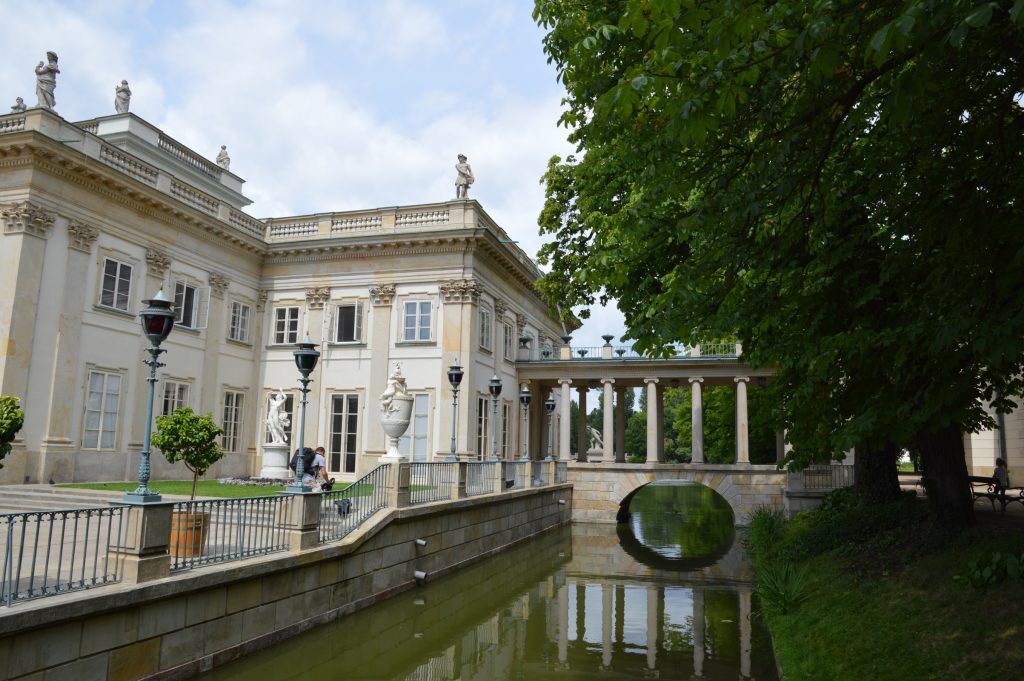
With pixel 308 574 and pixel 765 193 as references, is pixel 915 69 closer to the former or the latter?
pixel 765 193

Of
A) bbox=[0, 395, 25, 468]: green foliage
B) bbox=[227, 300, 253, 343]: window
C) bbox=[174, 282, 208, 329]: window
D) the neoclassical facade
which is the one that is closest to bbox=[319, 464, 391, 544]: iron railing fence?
bbox=[0, 395, 25, 468]: green foliage

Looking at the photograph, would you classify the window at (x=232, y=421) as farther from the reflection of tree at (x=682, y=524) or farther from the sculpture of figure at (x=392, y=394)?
the reflection of tree at (x=682, y=524)

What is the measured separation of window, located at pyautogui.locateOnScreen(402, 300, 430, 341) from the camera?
28344 millimetres

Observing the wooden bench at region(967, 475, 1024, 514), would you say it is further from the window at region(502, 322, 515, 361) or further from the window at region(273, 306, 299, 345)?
the window at region(273, 306, 299, 345)

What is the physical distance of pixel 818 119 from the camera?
6.33 m

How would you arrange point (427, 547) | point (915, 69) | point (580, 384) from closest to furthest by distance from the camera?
point (915, 69), point (427, 547), point (580, 384)

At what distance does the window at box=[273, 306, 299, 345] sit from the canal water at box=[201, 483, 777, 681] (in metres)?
13.8

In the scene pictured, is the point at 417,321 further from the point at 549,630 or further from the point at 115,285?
the point at 549,630

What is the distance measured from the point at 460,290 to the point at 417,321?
2183 millimetres

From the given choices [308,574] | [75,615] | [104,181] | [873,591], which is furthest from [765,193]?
[104,181]

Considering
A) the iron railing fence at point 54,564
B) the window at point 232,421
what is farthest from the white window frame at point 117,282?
the iron railing fence at point 54,564

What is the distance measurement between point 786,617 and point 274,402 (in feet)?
63.4

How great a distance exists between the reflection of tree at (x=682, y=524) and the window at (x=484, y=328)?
955 centimetres

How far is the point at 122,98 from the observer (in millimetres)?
27812
